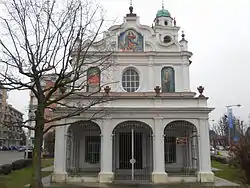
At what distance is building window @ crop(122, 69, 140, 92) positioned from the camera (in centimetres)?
2433

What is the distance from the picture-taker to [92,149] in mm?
22062

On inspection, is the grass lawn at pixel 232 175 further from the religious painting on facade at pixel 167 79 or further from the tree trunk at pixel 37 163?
the tree trunk at pixel 37 163

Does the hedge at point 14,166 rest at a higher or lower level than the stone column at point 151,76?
lower

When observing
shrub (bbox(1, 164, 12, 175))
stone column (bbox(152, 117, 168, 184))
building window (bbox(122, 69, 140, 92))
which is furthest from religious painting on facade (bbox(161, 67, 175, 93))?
shrub (bbox(1, 164, 12, 175))

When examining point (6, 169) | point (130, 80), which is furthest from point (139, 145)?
point (6, 169)

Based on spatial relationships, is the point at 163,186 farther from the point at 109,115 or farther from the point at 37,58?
the point at 37,58

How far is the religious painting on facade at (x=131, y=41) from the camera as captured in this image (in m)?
24.7

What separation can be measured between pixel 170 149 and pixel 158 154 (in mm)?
4035

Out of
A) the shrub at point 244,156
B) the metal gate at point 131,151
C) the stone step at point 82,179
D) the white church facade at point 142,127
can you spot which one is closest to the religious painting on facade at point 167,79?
the white church facade at point 142,127

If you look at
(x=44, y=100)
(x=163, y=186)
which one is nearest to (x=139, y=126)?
(x=163, y=186)

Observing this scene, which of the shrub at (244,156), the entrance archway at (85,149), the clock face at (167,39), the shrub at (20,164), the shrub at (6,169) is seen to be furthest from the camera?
the clock face at (167,39)

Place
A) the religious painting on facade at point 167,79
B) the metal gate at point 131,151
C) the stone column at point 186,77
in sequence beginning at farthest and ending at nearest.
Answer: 1. the religious painting on facade at point 167,79
2. the stone column at point 186,77
3. the metal gate at point 131,151

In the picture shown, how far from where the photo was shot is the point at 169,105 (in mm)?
19641

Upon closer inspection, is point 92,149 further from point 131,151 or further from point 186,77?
point 186,77
